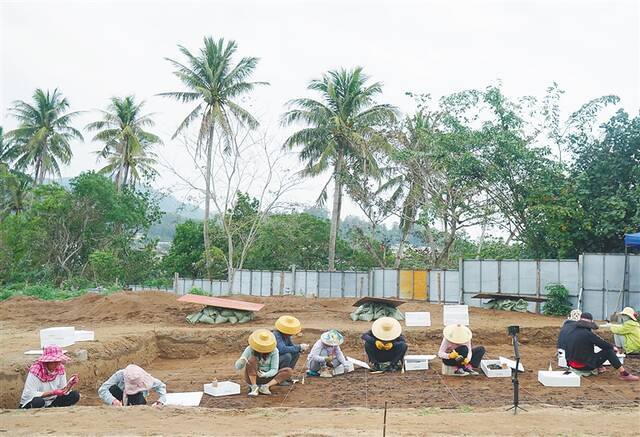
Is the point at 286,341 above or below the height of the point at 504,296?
below

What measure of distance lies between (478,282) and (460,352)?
41.4ft

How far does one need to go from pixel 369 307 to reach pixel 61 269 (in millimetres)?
25373

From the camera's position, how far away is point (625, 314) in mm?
13312

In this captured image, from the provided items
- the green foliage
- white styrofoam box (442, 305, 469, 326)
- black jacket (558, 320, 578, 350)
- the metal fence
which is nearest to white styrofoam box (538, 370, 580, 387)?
black jacket (558, 320, 578, 350)

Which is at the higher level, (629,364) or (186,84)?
(186,84)

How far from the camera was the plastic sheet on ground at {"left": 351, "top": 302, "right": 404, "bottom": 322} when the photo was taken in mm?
20141

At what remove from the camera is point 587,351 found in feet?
39.4

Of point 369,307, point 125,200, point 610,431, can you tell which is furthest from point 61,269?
point 610,431

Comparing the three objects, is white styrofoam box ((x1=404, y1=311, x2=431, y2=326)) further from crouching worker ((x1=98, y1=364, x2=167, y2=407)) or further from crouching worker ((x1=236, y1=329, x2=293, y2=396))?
crouching worker ((x1=98, y1=364, x2=167, y2=407))

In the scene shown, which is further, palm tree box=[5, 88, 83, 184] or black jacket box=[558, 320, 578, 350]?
palm tree box=[5, 88, 83, 184]

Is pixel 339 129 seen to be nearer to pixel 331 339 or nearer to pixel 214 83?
pixel 214 83

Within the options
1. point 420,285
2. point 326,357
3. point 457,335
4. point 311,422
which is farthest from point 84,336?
point 420,285

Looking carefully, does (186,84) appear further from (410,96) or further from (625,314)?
(625,314)

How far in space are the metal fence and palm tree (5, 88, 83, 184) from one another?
17679mm
